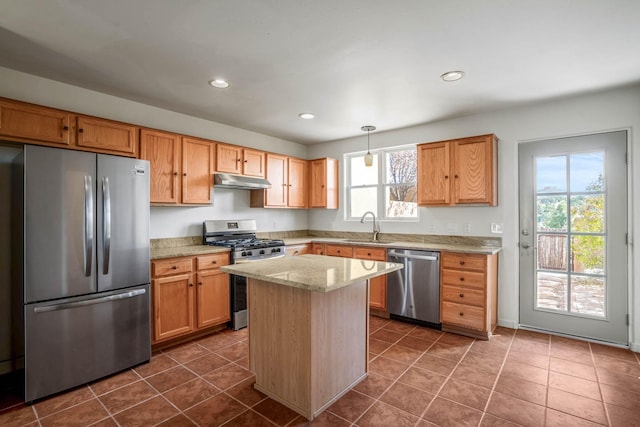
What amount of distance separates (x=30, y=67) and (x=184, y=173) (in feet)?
4.91

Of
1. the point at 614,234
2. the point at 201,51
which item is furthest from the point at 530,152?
the point at 201,51

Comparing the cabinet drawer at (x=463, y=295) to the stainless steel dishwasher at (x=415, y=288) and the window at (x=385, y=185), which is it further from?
the window at (x=385, y=185)

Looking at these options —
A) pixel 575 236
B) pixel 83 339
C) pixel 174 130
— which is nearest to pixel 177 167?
pixel 174 130

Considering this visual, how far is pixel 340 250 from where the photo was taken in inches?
Result: 177

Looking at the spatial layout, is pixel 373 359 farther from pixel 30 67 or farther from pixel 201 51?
pixel 30 67

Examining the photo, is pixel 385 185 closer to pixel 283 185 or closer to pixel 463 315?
pixel 283 185

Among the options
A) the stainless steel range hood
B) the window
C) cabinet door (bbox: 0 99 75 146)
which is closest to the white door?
the window

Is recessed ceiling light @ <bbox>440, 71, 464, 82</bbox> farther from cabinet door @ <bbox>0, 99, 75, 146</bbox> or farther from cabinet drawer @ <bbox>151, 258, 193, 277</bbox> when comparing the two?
cabinet door @ <bbox>0, 99, 75, 146</bbox>

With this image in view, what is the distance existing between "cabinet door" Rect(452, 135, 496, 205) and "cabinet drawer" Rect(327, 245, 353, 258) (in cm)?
151

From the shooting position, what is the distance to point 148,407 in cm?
219

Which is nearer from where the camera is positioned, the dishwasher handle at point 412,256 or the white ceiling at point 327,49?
the white ceiling at point 327,49

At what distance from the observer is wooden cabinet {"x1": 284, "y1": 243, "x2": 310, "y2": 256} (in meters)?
4.43

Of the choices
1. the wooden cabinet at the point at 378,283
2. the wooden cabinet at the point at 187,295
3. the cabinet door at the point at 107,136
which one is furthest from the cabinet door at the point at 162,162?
the wooden cabinet at the point at 378,283

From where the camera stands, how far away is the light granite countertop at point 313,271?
1.86m
